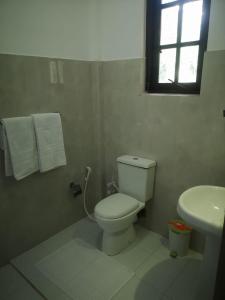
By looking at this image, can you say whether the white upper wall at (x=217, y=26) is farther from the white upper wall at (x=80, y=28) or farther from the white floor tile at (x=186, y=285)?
the white floor tile at (x=186, y=285)

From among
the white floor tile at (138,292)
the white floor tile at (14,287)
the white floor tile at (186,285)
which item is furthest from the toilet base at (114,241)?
the white floor tile at (14,287)

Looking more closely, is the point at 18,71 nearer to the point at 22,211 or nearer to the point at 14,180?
the point at 14,180

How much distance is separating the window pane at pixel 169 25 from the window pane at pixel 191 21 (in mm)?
77

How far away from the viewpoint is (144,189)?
1917 mm

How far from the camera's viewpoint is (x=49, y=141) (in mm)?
1785

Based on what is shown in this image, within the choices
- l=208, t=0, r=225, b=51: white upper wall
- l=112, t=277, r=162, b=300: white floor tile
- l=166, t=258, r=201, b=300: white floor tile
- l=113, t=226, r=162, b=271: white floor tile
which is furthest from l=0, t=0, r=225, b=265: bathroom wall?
l=112, t=277, r=162, b=300: white floor tile

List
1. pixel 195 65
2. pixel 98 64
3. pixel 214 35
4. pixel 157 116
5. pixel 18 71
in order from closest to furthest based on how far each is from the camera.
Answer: pixel 214 35
pixel 18 71
pixel 195 65
pixel 157 116
pixel 98 64

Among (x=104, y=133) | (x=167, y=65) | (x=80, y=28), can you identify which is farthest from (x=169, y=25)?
(x=104, y=133)

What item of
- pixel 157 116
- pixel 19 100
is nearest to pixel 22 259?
pixel 19 100

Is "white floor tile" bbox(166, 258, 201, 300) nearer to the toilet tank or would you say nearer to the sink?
the sink

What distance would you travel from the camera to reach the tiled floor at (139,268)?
1.49 meters

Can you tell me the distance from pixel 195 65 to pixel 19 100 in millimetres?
1397

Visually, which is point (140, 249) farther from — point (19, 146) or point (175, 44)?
point (175, 44)

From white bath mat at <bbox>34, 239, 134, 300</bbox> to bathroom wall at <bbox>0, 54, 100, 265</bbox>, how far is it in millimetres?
294
